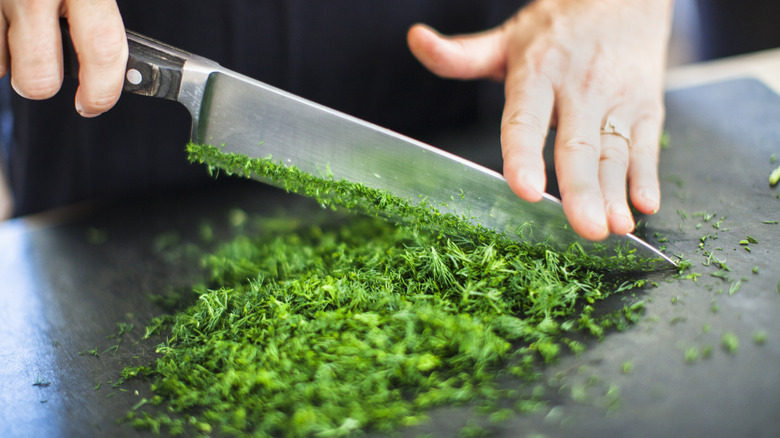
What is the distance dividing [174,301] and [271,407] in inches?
28.9

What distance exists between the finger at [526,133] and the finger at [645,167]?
31 cm

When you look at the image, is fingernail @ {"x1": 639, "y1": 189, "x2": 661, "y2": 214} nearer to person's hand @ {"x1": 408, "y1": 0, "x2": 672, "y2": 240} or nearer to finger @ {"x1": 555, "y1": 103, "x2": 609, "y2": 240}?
person's hand @ {"x1": 408, "y1": 0, "x2": 672, "y2": 240}

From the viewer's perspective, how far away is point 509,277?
145cm

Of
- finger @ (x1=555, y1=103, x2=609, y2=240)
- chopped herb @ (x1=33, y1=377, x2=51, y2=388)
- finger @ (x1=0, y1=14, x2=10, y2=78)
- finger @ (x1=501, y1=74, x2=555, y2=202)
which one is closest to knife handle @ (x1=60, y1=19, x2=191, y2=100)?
finger @ (x1=0, y1=14, x2=10, y2=78)

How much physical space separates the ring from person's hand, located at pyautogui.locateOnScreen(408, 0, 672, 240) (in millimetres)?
13

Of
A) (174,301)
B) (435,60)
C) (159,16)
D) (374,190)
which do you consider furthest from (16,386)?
(435,60)

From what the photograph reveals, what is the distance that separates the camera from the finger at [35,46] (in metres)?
1.44

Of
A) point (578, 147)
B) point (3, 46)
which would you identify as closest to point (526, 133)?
point (578, 147)

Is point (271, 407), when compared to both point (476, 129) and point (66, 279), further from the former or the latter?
point (476, 129)

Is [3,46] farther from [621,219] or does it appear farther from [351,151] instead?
[621,219]

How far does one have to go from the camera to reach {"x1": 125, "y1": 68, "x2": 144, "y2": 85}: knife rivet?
154 centimetres

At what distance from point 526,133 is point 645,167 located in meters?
0.45

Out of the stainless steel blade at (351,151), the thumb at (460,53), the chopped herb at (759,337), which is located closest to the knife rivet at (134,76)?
the stainless steel blade at (351,151)

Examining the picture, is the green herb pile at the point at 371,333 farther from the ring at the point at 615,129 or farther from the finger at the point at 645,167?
the ring at the point at 615,129
